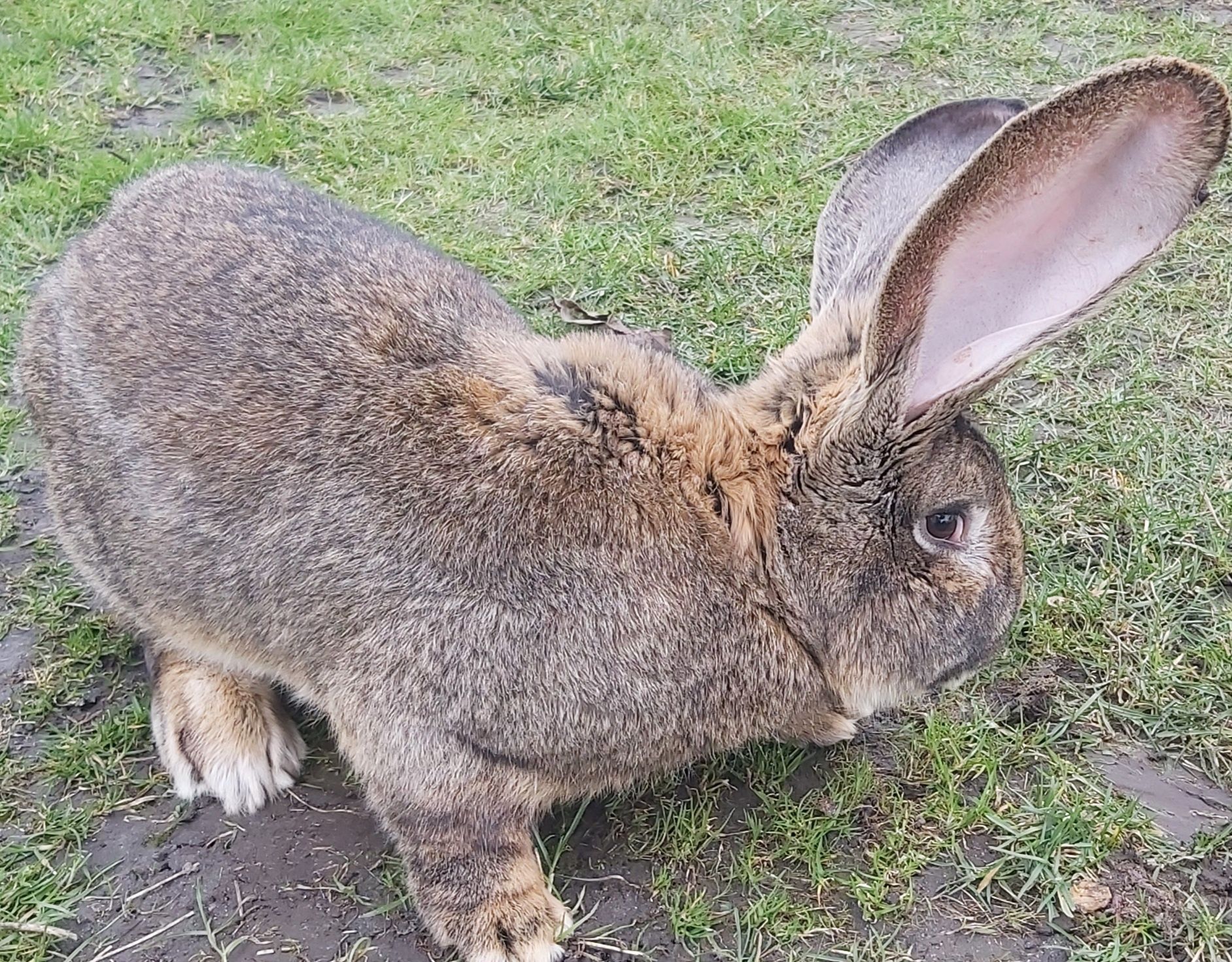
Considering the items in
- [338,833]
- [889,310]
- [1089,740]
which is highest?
[889,310]

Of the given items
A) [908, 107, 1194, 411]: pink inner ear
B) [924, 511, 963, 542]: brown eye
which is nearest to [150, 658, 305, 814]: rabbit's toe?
[924, 511, 963, 542]: brown eye

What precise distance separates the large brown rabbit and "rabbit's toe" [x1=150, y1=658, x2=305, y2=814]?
0.81ft

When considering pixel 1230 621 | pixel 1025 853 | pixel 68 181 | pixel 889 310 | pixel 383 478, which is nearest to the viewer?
pixel 889 310

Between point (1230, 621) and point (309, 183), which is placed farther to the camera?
point (309, 183)

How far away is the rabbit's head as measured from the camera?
1810 millimetres

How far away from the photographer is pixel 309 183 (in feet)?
15.2

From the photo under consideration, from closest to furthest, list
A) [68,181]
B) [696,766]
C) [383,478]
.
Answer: [383,478] < [696,766] < [68,181]

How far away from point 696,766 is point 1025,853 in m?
0.71

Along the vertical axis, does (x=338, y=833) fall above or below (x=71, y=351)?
below

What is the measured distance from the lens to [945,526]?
225cm

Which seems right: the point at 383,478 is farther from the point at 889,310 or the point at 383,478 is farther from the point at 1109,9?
the point at 1109,9

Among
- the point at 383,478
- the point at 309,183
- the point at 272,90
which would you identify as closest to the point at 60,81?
the point at 272,90

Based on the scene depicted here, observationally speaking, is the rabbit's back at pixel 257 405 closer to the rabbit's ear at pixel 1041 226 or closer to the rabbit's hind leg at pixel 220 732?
the rabbit's hind leg at pixel 220 732

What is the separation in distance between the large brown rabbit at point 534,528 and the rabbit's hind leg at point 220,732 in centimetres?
25
